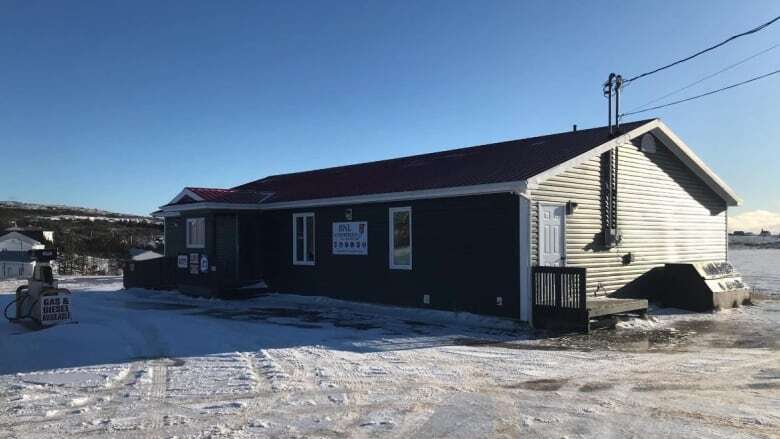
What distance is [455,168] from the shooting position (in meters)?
15.0

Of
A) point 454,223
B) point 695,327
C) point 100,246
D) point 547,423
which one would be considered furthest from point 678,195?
point 100,246

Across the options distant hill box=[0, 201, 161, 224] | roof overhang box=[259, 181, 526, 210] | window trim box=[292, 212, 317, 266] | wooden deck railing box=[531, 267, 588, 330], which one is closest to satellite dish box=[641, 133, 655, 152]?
roof overhang box=[259, 181, 526, 210]

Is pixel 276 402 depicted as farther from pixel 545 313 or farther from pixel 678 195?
pixel 678 195

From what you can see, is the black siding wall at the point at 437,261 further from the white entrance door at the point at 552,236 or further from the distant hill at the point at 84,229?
the distant hill at the point at 84,229

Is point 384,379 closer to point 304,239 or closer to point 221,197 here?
point 304,239

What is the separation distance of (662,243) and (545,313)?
5994 mm

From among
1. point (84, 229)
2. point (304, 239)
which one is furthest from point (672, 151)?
point (84, 229)

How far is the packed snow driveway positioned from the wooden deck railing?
46 cm

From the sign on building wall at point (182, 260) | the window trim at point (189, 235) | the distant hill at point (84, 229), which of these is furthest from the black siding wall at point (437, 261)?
the distant hill at point (84, 229)

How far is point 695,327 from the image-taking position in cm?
1189

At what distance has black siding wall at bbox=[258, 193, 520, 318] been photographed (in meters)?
12.3

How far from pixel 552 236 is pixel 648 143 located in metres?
4.64

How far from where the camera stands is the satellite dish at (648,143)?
1527cm

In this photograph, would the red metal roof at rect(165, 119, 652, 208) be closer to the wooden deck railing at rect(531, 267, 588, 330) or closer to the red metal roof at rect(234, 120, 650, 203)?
the red metal roof at rect(234, 120, 650, 203)
